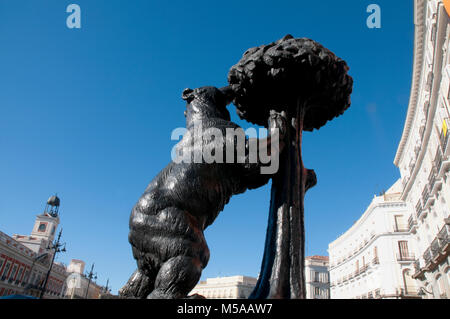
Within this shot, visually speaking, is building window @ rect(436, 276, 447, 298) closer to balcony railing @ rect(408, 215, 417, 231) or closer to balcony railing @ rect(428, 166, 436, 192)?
balcony railing @ rect(428, 166, 436, 192)

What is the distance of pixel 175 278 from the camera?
168 centimetres

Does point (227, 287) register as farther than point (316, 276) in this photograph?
Yes

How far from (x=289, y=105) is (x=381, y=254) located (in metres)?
33.6

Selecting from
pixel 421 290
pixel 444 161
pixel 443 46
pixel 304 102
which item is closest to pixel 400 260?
pixel 421 290

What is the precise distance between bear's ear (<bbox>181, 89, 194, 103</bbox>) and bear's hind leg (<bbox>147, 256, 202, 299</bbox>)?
1.31 m

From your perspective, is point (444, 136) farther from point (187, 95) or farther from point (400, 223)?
point (187, 95)

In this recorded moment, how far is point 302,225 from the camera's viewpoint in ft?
7.24

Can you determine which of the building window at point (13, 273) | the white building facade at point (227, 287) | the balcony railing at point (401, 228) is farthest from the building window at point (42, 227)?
the balcony railing at point (401, 228)

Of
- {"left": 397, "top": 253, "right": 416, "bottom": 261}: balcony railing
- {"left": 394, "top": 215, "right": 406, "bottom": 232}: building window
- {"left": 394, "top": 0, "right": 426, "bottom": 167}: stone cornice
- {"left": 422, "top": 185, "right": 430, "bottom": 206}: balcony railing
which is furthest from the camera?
{"left": 394, "top": 215, "right": 406, "bottom": 232}: building window

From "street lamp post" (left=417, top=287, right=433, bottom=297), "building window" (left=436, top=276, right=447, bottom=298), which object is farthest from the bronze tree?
"street lamp post" (left=417, top=287, right=433, bottom=297)

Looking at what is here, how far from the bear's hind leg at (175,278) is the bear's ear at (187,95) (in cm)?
131

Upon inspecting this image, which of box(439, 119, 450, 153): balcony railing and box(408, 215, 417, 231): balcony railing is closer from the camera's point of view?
box(439, 119, 450, 153): balcony railing

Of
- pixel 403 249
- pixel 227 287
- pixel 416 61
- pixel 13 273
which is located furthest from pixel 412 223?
pixel 227 287

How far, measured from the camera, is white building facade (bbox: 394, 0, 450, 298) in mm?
17969
